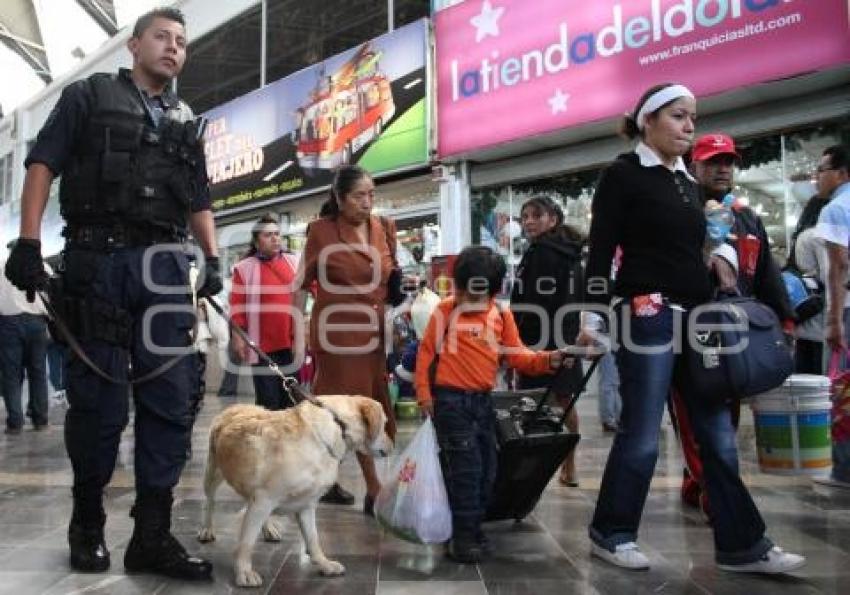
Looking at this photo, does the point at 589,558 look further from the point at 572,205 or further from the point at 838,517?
the point at 572,205

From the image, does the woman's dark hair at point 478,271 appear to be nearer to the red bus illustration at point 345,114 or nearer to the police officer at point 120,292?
the police officer at point 120,292

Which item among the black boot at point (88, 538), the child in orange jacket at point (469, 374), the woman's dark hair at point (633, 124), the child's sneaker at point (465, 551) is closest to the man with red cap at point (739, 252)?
the woman's dark hair at point (633, 124)

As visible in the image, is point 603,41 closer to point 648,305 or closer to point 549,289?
point 549,289

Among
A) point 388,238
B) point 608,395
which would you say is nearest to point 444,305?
point 388,238

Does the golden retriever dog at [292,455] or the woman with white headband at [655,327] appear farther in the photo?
the woman with white headband at [655,327]

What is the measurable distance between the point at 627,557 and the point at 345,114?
1044cm

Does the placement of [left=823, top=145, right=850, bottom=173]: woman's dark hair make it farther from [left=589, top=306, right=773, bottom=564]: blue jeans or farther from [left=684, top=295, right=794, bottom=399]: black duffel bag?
[left=589, top=306, right=773, bottom=564]: blue jeans

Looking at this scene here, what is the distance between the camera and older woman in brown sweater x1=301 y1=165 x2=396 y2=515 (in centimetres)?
410

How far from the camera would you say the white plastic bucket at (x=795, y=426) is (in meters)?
4.48

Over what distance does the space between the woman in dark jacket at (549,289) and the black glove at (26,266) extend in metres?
2.74

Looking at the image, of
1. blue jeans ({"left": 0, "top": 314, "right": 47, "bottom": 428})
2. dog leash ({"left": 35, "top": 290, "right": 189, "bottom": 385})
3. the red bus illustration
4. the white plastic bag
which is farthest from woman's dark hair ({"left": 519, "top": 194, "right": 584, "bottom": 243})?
the red bus illustration

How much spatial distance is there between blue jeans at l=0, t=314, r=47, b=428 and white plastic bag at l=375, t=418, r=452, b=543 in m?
6.12

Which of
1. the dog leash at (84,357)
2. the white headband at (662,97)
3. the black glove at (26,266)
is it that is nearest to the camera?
the black glove at (26,266)

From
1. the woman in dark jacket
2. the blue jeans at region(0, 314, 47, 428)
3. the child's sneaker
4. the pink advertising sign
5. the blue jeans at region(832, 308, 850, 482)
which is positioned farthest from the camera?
the blue jeans at region(0, 314, 47, 428)
